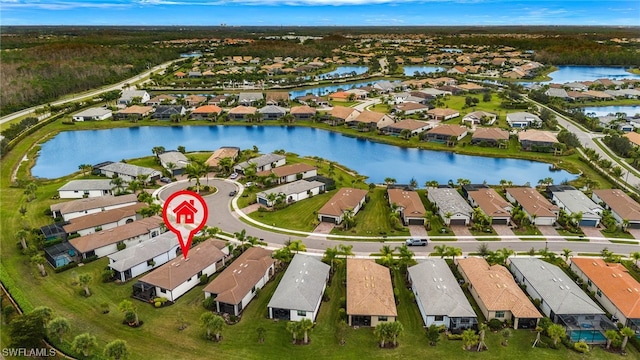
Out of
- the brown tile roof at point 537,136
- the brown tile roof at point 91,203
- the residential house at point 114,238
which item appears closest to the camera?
the residential house at point 114,238

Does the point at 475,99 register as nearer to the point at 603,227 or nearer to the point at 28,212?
the point at 603,227

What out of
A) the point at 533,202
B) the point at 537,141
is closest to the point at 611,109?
the point at 537,141

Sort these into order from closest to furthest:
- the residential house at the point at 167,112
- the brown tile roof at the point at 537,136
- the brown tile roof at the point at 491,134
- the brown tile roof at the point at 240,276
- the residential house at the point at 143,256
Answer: the brown tile roof at the point at 240,276
the residential house at the point at 143,256
the brown tile roof at the point at 537,136
the brown tile roof at the point at 491,134
the residential house at the point at 167,112

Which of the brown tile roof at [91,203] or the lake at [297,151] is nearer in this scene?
the brown tile roof at [91,203]

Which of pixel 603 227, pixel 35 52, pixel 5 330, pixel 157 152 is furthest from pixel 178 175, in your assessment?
pixel 35 52

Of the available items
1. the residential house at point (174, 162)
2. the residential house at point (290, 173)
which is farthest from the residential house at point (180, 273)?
the residential house at point (174, 162)

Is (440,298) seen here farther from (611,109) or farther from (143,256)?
(611,109)

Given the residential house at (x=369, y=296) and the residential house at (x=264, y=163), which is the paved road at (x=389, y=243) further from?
the residential house at (x=264, y=163)
